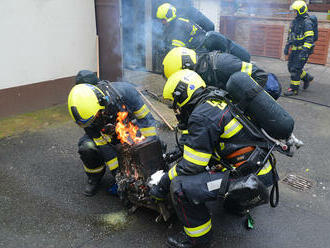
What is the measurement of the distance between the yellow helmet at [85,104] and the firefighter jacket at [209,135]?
1.06 m

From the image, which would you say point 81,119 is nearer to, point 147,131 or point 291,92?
point 147,131

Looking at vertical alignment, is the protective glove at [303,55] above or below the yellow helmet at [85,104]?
below

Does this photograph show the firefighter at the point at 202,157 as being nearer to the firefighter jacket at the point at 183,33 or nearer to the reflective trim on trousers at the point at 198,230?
the reflective trim on trousers at the point at 198,230

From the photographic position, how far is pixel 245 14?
1201 cm

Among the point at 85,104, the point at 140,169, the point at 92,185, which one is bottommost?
the point at 92,185

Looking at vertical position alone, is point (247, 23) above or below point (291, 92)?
above

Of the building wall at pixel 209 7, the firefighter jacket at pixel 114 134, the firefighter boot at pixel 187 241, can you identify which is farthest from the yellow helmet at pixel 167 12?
the firefighter boot at pixel 187 241

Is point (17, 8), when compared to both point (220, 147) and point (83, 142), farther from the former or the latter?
point (220, 147)

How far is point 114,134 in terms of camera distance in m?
3.55

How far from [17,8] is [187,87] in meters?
4.64

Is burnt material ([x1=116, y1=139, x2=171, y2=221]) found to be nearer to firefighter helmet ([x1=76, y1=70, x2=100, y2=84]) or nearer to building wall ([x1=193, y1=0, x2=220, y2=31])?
firefighter helmet ([x1=76, y1=70, x2=100, y2=84])

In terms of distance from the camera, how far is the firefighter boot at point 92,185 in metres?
4.01

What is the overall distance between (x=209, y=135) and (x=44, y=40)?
5064 millimetres

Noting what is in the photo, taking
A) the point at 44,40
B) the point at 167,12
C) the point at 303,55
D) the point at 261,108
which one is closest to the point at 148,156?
the point at 261,108
